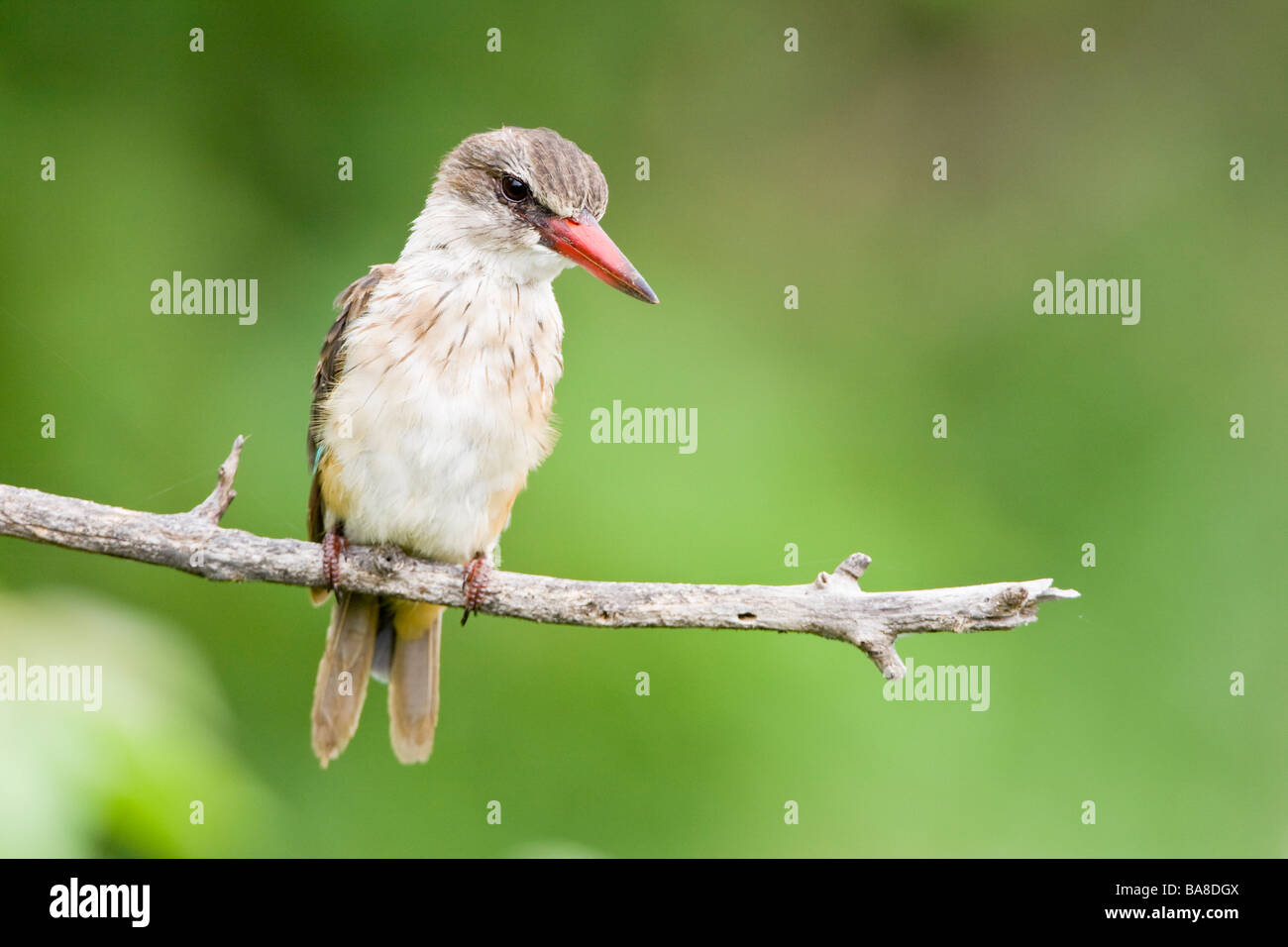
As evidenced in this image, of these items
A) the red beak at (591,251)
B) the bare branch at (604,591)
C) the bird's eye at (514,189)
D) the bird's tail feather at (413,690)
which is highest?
the bird's eye at (514,189)

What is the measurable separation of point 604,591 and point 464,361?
2.38 feet

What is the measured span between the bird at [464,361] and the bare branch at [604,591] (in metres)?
0.18

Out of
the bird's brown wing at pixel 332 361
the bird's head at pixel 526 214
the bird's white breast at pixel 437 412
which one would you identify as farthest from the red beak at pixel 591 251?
the bird's brown wing at pixel 332 361

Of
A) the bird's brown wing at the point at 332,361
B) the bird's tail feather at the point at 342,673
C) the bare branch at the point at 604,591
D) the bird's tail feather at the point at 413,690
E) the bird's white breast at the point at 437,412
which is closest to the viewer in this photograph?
the bare branch at the point at 604,591

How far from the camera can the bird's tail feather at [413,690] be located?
3.89 m

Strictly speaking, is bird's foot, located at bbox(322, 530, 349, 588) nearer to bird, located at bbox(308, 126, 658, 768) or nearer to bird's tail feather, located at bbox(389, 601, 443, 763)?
bird, located at bbox(308, 126, 658, 768)

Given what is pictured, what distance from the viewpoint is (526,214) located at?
332 cm

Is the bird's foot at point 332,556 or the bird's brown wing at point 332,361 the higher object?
the bird's brown wing at point 332,361

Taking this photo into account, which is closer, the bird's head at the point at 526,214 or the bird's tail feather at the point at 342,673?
the bird's head at the point at 526,214

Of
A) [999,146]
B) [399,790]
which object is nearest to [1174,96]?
[999,146]

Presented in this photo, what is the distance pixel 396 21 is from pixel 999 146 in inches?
106

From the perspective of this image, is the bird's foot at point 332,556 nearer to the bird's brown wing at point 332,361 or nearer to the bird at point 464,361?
the bird at point 464,361

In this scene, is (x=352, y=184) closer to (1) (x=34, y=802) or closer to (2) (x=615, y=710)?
(2) (x=615, y=710)

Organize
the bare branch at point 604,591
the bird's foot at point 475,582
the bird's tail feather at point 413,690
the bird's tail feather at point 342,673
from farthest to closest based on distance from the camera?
1. the bird's tail feather at point 413,690
2. the bird's tail feather at point 342,673
3. the bird's foot at point 475,582
4. the bare branch at point 604,591
